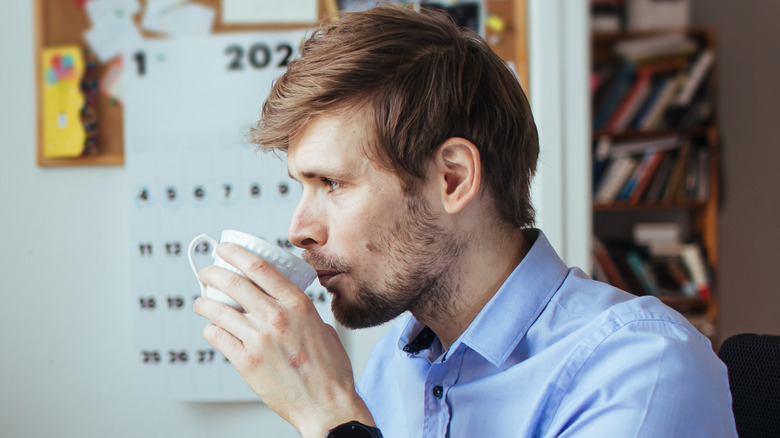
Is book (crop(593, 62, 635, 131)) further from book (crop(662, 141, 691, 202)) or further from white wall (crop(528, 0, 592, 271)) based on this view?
white wall (crop(528, 0, 592, 271))

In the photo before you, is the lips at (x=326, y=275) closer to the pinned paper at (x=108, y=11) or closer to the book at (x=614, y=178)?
the pinned paper at (x=108, y=11)

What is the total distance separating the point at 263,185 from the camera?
139cm

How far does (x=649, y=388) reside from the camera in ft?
2.11

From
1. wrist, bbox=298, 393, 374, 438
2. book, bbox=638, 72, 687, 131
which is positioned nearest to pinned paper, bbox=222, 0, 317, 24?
wrist, bbox=298, 393, 374, 438

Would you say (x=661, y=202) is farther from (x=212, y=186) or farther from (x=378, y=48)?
(x=378, y=48)

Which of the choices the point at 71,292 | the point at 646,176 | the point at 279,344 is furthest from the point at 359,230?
the point at 646,176

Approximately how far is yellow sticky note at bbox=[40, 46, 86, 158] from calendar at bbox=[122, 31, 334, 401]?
11 cm

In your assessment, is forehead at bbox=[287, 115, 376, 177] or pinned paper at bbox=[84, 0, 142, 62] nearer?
forehead at bbox=[287, 115, 376, 177]

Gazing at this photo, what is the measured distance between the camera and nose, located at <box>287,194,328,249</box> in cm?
83

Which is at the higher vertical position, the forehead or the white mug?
the forehead

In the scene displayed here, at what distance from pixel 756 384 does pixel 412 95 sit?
21.0 inches

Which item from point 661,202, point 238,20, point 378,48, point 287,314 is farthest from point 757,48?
point 287,314

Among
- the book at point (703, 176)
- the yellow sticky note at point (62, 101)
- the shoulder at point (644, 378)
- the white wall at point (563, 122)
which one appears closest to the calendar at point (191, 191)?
the yellow sticky note at point (62, 101)

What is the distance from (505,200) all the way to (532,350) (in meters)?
0.22
